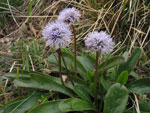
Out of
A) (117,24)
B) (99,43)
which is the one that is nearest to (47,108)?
(99,43)

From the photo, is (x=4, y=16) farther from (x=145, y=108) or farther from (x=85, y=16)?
(x=145, y=108)

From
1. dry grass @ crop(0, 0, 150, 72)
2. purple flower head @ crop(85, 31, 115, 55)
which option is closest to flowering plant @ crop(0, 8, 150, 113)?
purple flower head @ crop(85, 31, 115, 55)

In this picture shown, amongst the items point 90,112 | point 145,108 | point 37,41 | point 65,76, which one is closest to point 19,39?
point 37,41

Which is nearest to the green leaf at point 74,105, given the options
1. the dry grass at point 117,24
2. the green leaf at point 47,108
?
the green leaf at point 47,108

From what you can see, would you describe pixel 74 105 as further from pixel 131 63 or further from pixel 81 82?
pixel 131 63

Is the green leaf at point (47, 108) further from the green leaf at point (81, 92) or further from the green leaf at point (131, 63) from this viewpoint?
the green leaf at point (131, 63)

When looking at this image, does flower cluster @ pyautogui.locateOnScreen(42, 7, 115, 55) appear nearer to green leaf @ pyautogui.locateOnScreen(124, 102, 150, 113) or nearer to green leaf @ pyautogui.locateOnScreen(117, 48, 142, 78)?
green leaf @ pyautogui.locateOnScreen(117, 48, 142, 78)
